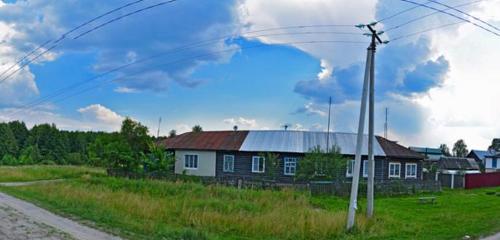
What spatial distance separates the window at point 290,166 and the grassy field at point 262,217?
1334 cm

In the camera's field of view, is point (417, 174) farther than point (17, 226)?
Yes

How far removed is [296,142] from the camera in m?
43.6

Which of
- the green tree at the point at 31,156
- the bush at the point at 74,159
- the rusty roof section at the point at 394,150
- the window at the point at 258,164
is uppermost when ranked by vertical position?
the rusty roof section at the point at 394,150

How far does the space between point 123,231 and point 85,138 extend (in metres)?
103

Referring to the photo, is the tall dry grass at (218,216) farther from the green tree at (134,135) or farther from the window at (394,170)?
the green tree at (134,135)

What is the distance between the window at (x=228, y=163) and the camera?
44500 mm

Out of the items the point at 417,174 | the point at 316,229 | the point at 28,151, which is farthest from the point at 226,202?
the point at 28,151

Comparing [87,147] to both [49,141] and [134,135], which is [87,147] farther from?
[49,141]

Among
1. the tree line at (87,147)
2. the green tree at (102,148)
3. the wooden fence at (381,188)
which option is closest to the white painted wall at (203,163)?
the tree line at (87,147)

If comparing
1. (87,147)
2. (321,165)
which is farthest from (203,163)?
(87,147)

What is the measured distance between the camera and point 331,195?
32.1m

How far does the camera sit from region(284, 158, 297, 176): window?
139 feet

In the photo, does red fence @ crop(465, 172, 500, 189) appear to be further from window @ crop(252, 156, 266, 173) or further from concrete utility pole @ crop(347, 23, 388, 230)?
concrete utility pole @ crop(347, 23, 388, 230)

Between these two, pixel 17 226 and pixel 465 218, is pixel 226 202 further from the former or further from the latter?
pixel 17 226
